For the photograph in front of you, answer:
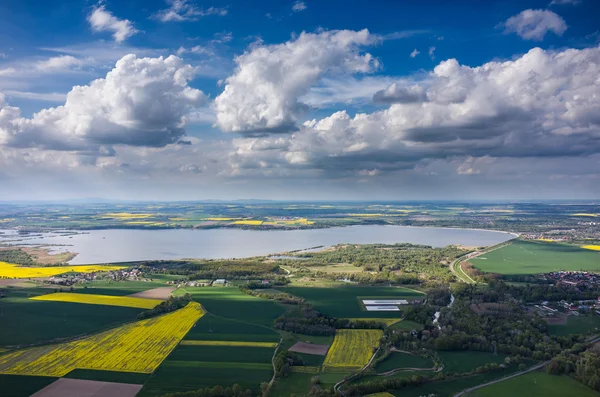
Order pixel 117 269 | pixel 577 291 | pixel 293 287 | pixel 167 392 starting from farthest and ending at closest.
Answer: pixel 117 269 < pixel 293 287 < pixel 577 291 < pixel 167 392

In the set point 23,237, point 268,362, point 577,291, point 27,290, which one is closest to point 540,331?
point 577,291

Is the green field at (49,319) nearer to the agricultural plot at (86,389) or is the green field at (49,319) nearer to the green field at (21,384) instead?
the green field at (21,384)

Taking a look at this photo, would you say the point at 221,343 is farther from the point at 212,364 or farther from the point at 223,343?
the point at 212,364

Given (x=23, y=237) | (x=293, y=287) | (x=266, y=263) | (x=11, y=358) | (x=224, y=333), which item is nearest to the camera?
(x=11, y=358)

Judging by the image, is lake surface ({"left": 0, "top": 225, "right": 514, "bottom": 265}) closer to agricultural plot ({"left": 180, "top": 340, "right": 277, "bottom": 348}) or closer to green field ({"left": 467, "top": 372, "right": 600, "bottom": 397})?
agricultural plot ({"left": 180, "top": 340, "right": 277, "bottom": 348})

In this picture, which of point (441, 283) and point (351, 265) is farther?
point (351, 265)

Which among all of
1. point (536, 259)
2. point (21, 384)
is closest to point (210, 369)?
point (21, 384)

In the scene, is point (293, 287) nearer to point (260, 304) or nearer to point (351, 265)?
point (260, 304)

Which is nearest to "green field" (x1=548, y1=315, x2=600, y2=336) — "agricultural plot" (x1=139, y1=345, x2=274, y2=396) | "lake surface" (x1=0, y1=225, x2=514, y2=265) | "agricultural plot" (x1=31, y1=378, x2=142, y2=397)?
"agricultural plot" (x1=139, y1=345, x2=274, y2=396)
